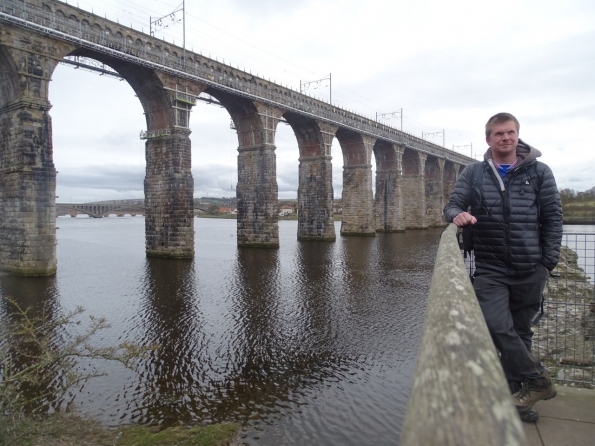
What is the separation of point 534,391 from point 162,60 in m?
20.4

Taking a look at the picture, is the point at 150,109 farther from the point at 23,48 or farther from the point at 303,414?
the point at 303,414

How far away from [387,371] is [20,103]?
1529 cm

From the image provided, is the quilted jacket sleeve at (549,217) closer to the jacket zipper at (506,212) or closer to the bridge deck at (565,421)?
the jacket zipper at (506,212)

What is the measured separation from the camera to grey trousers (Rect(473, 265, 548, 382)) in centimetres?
322

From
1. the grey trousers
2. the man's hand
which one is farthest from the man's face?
the grey trousers

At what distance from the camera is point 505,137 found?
329 centimetres

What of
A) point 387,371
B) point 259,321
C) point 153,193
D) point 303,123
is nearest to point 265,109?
point 303,123

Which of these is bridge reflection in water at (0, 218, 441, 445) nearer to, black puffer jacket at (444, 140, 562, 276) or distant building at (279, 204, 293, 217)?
black puffer jacket at (444, 140, 562, 276)

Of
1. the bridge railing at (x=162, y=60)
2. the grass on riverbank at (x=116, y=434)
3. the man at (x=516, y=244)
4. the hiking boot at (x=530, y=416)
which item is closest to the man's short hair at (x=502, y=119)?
the man at (x=516, y=244)

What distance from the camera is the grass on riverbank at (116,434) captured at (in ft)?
12.7

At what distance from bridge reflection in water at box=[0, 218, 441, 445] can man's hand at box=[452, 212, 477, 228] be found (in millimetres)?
2521

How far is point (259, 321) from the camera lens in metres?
→ 9.23

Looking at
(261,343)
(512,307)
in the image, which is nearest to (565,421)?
(512,307)

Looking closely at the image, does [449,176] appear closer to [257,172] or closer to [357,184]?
[357,184]
